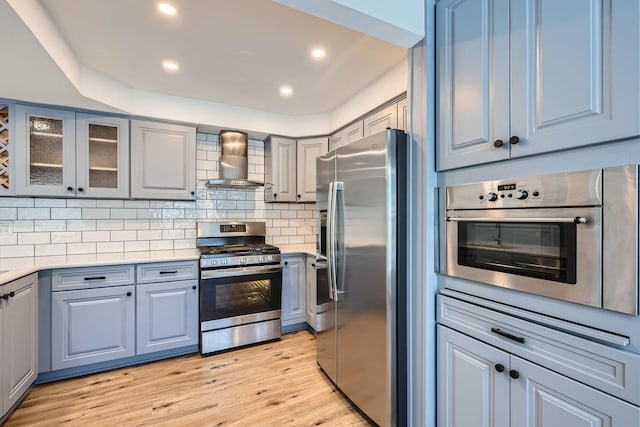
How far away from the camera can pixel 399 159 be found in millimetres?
1698

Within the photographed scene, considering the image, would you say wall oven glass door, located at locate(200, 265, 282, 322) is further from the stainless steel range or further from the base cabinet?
the base cabinet

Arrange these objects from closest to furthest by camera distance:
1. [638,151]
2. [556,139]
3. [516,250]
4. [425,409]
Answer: [638,151] < [556,139] < [516,250] < [425,409]

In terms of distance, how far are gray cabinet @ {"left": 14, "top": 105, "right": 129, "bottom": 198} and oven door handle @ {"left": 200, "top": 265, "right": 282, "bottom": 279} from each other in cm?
108

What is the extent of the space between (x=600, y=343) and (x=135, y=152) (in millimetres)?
3425

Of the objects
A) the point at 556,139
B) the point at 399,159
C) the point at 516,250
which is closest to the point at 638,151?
the point at 556,139

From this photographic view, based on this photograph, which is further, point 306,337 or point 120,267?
point 306,337

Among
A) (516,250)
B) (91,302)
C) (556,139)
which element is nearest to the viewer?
(556,139)

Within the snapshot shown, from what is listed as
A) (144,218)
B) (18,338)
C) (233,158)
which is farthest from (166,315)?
(233,158)

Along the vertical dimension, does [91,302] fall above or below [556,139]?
below

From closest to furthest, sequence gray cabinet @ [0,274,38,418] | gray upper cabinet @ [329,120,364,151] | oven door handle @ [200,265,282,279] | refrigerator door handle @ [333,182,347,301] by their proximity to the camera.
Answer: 1. gray cabinet @ [0,274,38,418]
2. refrigerator door handle @ [333,182,347,301]
3. oven door handle @ [200,265,282,279]
4. gray upper cabinet @ [329,120,364,151]

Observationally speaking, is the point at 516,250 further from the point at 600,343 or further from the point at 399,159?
the point at 399,159

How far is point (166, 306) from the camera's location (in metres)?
2.68

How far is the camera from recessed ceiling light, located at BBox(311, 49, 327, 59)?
217cm

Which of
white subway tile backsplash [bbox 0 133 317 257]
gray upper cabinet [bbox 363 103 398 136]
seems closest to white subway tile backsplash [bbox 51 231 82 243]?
white subway tile backsplash [bbox 0 133 317 257]
